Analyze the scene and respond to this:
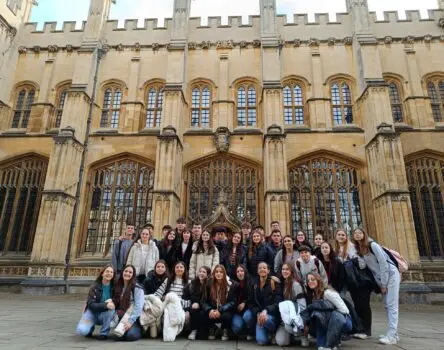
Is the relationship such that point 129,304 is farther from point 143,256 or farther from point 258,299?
point 258,299

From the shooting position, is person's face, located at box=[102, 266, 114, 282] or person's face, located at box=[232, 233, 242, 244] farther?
person's face, located at box=[232, 233, 242, 244]

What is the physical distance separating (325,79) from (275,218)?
28.1 ft

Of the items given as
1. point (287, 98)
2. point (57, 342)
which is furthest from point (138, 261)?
point (287, 98)

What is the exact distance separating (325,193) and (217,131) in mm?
5869

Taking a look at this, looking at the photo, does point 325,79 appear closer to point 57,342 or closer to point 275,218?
point 275,218

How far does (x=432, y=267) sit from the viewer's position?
13.3m

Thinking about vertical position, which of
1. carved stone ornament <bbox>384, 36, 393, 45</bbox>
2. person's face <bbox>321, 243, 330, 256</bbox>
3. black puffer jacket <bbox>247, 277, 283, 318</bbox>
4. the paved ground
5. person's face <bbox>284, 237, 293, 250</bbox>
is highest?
carved stone ornament <bbox>384, 36, 393, 45</bbox>

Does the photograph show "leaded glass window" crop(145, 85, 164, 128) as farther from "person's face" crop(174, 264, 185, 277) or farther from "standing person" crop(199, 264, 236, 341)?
"standing person" crop(199, 264, 236, 341)

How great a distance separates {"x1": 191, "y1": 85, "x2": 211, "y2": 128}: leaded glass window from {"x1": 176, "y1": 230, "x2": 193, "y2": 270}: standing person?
1097 cm

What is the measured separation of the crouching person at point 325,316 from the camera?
13.9ft

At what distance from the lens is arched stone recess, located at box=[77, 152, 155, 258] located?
48.6ft

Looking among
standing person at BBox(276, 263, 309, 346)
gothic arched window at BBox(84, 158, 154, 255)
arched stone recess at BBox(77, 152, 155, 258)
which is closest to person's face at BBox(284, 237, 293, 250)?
standing person at BBox(276, 263, 309, 346)

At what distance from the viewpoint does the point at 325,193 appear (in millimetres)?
14844

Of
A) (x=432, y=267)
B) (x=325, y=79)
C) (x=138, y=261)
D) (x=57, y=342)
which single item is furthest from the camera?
(x=325, y=79)
